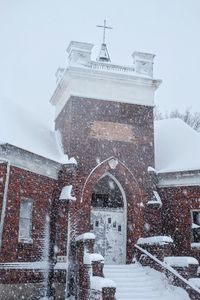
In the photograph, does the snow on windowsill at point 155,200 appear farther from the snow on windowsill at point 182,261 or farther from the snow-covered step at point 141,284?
the snow on windowsill at point 182,261

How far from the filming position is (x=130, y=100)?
19.3m

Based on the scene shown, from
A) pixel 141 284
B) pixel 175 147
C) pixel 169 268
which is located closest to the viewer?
pixel 169 268

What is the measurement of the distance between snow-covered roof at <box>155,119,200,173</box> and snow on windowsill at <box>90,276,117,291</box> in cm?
720

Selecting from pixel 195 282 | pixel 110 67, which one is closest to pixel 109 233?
pixel 195 282

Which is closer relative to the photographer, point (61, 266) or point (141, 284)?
point (141, 284)

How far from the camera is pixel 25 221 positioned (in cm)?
1600

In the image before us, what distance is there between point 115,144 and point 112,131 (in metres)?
0.59

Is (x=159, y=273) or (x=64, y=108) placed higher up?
(x=64, y=108)

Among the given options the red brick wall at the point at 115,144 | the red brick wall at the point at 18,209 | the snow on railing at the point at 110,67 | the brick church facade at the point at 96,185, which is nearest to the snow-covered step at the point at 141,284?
the brick church facade at the point at 96,185

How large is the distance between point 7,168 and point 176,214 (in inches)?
308

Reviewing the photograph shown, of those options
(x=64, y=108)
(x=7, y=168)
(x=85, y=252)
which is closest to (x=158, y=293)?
(x=85, y=252)

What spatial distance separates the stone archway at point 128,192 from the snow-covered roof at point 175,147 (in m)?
1.69

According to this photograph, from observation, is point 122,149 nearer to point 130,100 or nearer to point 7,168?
point 130,100

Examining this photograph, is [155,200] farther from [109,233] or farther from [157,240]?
[157,240]
